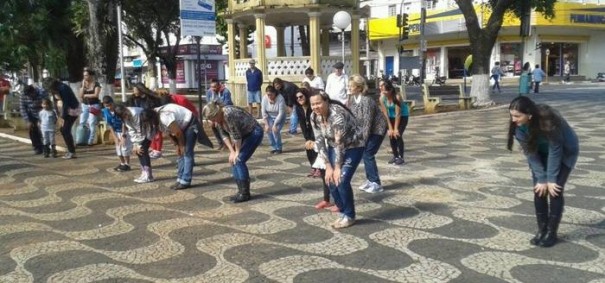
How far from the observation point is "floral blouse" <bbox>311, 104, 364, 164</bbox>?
17.0ft

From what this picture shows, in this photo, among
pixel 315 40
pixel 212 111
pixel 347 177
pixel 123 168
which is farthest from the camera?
pixel 315 40

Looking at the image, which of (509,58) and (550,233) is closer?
(550,233)

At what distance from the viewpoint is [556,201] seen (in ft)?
15.4

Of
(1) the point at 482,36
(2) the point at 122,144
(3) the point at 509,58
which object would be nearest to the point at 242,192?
(2) the point at 122,144

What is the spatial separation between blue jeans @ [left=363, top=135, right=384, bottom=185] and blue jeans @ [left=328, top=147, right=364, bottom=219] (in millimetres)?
1280

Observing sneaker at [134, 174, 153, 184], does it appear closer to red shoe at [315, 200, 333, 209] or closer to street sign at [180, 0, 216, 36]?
red shoe at [315, 200, 333, 209]

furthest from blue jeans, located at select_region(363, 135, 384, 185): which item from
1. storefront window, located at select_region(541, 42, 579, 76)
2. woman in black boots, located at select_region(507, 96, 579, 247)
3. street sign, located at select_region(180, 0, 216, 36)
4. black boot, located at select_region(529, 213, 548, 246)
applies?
storefront window, located at select_region(541, 42, 579, 76)

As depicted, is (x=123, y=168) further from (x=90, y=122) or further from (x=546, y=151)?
(x=546, y=151)

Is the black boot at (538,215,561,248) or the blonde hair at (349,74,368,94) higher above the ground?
the blonde hair at (349,74,368,94)

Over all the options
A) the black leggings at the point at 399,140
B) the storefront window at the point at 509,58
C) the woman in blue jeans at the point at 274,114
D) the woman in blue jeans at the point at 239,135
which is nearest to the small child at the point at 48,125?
the woman in blue jeans at the point at 274,114

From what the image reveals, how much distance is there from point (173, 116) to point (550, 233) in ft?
14.7

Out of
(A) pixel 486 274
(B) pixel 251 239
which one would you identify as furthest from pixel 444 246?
(B) pixel 251 239

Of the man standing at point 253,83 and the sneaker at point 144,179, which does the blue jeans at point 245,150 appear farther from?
the man standing at point 253,83

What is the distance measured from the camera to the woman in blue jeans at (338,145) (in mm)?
5195
